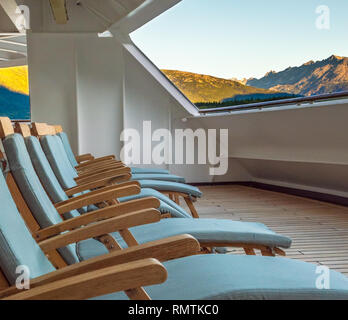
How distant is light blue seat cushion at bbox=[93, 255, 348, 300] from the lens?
3.92ft

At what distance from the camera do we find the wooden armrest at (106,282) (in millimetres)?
946

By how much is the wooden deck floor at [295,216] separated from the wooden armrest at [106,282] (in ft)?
6.85

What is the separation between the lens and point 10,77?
1037 centimetres

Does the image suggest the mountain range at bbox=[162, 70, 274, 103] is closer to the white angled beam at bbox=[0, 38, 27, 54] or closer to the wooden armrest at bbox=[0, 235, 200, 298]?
the white angled beam at bbox=[0, 38, 27, 54]

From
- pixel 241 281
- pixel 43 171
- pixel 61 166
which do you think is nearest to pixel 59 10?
pixel 61 166

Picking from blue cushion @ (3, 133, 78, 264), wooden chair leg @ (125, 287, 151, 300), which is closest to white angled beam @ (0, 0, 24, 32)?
blue cushion @ (3, 133, 78, 264)

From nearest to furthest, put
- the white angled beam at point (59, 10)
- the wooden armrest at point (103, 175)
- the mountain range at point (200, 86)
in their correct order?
1. the wooden armrest at point (103, 175)
2. the white angled beam at point (59, 10)
3. the mountain range at point (200, 86)

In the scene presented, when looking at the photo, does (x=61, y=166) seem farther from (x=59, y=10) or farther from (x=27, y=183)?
(x=59, y=10)

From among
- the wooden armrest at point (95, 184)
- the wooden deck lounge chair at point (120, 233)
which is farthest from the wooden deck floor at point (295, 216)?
the wooden deck lounge chair at point (120, 233)

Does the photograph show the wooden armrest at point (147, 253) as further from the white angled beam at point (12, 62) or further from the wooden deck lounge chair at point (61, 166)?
the white angled beam at point (12, 62)

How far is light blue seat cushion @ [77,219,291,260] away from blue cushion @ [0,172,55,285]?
0.46m

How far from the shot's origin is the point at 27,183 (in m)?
1.68

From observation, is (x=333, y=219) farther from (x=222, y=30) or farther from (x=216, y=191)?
(x=222, y=30)

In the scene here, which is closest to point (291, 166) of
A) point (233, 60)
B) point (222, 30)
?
point (233, 60)
